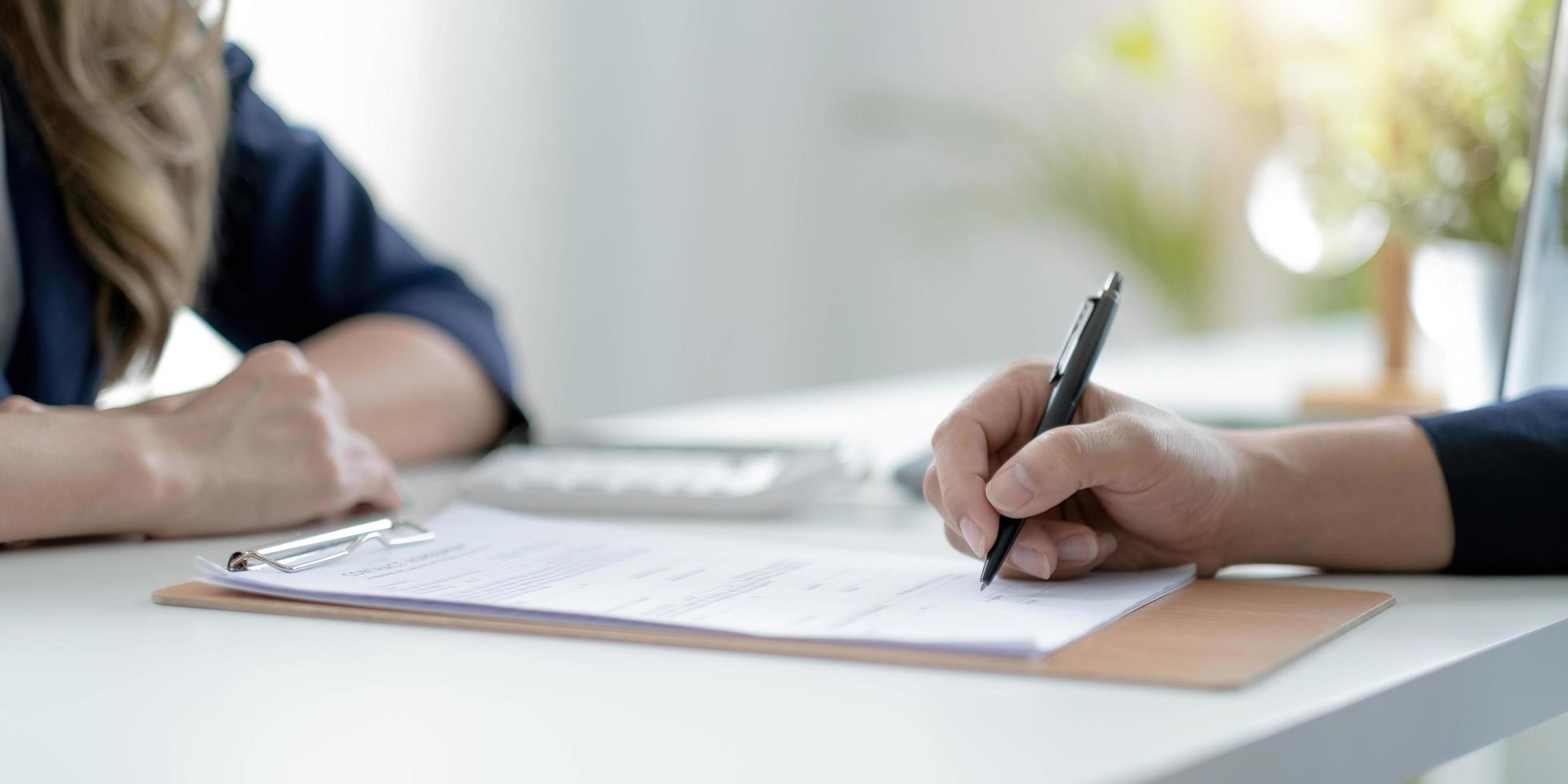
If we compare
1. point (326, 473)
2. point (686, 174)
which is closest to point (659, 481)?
point (326, 473)

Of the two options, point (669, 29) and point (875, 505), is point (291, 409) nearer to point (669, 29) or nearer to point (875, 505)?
point (875, 505)

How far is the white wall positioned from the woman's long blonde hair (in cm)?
105

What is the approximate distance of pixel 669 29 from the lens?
10.2 ft

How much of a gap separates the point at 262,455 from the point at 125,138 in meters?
0.36

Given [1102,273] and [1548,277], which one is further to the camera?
[1102,273]

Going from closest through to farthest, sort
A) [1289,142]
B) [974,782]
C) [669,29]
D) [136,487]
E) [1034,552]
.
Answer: [974,782], [1034,552], [136,487], [1289,142], [669,29]

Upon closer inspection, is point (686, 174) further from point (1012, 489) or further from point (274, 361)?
point (1012, 489)

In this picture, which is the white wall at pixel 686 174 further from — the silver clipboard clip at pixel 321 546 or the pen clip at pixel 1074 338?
the pen clip at pixel 1074 338

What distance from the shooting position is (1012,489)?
0.55 m

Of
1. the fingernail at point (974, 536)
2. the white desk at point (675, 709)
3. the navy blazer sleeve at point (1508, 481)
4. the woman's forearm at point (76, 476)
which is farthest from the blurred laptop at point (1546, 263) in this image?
the woman's forearm at point (76, 476)

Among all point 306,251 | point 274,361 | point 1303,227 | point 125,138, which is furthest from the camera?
point 1303,227

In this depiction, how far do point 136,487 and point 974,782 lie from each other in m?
0.50

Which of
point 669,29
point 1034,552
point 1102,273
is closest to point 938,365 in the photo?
point 1102,273

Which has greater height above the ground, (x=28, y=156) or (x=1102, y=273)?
(x=28, y=156)
